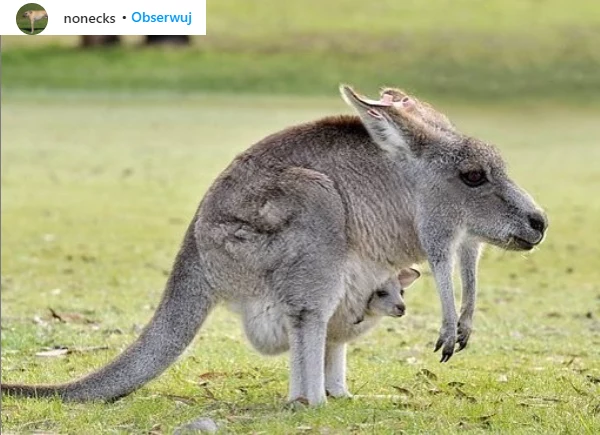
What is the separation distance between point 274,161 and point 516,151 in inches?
634

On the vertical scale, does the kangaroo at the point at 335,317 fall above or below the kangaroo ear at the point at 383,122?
below

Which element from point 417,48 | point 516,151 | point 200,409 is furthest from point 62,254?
point 417,48

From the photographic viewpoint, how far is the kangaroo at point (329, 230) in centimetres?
610

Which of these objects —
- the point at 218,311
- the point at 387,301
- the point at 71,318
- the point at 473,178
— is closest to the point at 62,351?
the point at 71,318

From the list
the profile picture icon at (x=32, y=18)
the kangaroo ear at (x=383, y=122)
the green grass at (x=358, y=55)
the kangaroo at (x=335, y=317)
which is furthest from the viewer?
the green grass at (x=358, y=55)

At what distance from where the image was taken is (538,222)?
21.4ft

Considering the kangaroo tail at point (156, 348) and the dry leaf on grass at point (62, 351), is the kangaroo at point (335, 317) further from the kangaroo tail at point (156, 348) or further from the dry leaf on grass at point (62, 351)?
the dry leaf on grass at point (62, 351)

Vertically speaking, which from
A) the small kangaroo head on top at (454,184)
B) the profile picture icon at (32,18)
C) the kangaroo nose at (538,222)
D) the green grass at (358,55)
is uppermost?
the green grass at (358,55)

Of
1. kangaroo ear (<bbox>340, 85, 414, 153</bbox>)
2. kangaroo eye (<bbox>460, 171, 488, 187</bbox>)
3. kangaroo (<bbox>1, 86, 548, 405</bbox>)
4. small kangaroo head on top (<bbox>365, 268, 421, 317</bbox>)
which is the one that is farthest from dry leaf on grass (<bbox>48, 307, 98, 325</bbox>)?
kangaroo eye (<bbox>460, 171, 488, 187</bbox>)

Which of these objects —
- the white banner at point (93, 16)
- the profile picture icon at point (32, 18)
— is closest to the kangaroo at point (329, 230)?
the white banner at point (93, 16)

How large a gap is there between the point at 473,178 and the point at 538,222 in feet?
1.28

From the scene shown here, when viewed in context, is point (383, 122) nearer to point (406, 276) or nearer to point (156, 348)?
point (406, 276)

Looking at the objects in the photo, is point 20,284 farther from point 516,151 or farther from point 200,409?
point 516,151

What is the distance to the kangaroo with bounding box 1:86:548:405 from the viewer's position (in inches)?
240
